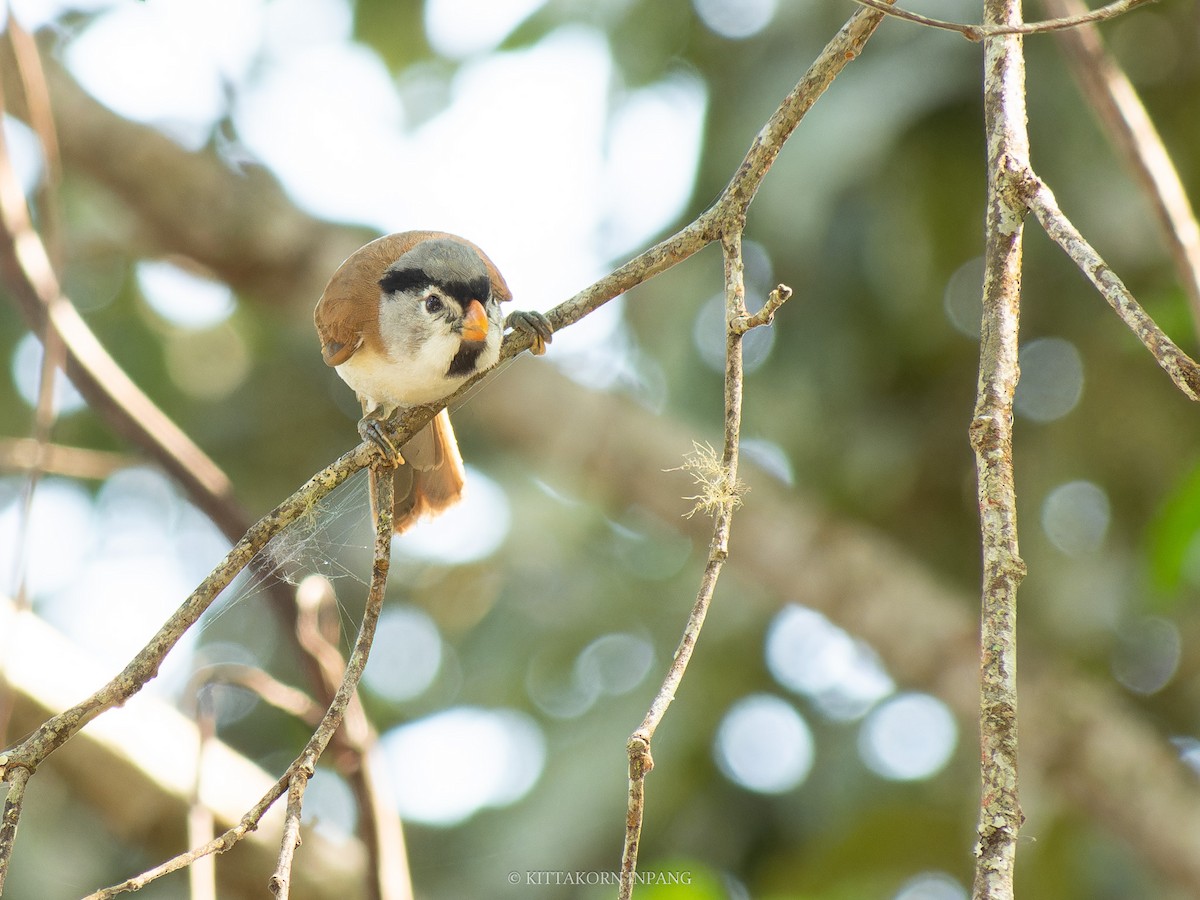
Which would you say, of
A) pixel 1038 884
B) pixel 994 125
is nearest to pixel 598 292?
pixel 994 125

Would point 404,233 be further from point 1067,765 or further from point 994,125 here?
point 1067,765

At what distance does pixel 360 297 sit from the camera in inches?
103

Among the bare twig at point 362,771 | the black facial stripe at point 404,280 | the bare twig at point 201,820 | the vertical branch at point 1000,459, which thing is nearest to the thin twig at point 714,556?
the vertical branch at point 1000,459

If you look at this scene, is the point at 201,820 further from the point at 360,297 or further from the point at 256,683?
the point at 360,297

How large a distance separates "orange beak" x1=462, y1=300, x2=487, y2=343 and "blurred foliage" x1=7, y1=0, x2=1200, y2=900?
66.2 inches

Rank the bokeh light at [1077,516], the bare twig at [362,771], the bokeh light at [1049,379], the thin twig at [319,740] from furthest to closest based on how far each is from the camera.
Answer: the bokeh light at [1049,379]
the bokeh light at [1077,516]
the bare twig at [362,771]
the thin twig at [319,740]

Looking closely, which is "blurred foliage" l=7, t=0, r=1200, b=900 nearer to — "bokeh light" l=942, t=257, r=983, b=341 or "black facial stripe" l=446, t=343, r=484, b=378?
"bokeh light" l=942, t=257, r=983, b=341

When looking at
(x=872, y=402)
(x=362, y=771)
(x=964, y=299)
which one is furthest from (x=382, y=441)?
(x=964, y=299)

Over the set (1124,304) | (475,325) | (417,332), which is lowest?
(1124,304)

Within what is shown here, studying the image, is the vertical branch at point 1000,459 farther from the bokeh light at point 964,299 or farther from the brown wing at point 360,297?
the bokeh light at point 964,299

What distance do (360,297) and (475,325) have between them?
41 cm

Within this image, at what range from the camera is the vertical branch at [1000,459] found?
102 cm

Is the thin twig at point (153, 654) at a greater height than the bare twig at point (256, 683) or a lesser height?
lesser

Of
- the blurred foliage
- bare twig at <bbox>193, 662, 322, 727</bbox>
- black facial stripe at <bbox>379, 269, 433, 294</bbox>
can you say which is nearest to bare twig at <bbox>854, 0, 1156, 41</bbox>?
black facial stripe at <bbox>379, 269, 433, 294</bbox>
